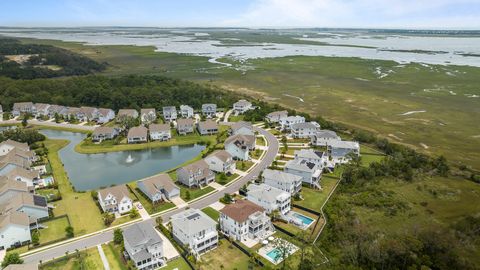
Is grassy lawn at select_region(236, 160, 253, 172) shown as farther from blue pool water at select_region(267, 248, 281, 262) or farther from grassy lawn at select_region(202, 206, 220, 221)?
blue pool water at select_region(267, 248, 281, 262)

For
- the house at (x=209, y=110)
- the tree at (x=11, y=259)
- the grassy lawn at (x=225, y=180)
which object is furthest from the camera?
the house at (x=209, y=110)

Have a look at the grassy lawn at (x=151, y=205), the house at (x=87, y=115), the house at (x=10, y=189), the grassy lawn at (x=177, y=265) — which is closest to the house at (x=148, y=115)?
the house at (x=87, y=115)

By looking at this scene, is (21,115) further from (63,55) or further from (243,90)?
(63,55)

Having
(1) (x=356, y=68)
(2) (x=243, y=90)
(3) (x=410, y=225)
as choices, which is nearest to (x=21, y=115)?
(2) (x=243, y=90)

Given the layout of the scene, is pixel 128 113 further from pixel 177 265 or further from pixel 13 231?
pixel 177 265

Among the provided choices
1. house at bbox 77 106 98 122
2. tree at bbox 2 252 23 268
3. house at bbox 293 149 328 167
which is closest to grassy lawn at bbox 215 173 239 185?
house at bbox 293 149 328 167

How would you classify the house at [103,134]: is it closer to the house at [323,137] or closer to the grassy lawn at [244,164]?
the grassy lawn at [244,164]

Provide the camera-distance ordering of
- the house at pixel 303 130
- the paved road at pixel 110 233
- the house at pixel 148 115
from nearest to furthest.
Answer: the paved road at pixel 110 233 → the house at pixel 303 130 → the house at pixel 148 115
